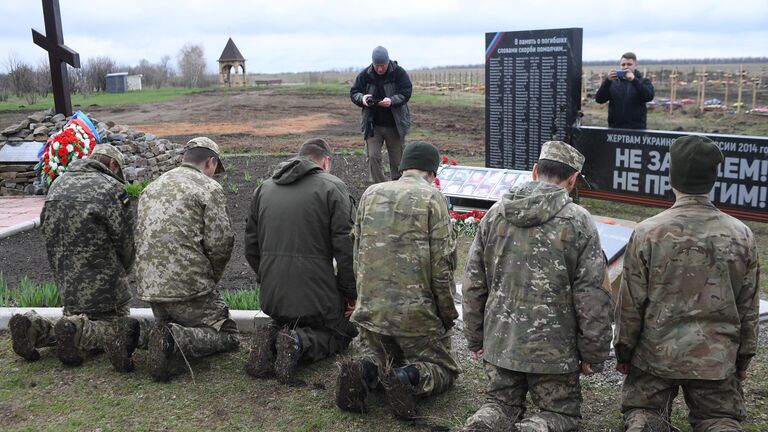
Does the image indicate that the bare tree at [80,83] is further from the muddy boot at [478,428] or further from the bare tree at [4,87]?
the muddy boot at [478,428]

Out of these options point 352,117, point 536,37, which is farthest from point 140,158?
point 352,117

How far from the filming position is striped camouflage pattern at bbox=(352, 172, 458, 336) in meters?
4.03

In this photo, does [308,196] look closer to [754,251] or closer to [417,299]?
[417,299]

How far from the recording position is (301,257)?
454cm

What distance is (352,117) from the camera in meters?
27.0

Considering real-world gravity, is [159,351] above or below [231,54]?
below

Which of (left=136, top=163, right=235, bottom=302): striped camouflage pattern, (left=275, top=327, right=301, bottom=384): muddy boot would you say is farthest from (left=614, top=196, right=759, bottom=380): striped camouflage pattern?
(left=136, top=163, right=235, bottom=302): striped camouflage pattern

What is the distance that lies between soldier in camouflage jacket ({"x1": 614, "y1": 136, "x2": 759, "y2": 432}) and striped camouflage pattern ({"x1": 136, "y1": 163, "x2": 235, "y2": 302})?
2650mm

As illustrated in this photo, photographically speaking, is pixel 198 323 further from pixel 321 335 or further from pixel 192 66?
pixel 192 66

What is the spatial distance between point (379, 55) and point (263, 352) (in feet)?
17.4

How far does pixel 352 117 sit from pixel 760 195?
2011cm

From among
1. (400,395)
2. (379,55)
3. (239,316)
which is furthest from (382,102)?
(400,395)

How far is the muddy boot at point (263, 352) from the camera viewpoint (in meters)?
4.52

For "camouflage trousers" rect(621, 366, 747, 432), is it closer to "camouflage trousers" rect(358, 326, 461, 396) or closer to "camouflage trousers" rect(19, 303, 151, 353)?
"camouflage trousers" rect(358, 326, 461, 396)
